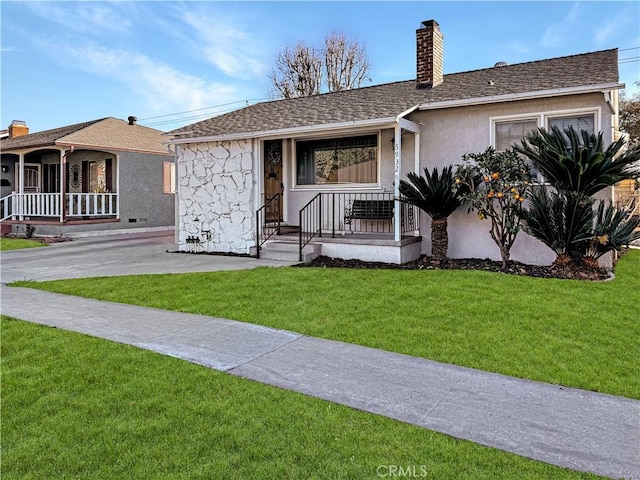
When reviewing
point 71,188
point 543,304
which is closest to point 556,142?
point 543,304

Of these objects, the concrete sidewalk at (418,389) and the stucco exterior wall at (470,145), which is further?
the stucco exterior wall at (470,145)

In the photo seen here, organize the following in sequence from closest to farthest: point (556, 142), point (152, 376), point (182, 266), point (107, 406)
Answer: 1. point (107, 406)
2. point (152, 376)
3. point (556, 142)
4. point (182, 266)

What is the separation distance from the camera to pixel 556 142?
734 centimetres

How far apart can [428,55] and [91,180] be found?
14938mm

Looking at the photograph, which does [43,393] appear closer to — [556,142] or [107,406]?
[107,406]

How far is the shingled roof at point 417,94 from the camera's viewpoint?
8789 millimetres

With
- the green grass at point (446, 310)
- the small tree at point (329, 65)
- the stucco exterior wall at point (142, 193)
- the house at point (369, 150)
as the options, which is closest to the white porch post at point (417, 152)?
the house at point (369, 150)

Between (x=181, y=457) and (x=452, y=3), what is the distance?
1296cm

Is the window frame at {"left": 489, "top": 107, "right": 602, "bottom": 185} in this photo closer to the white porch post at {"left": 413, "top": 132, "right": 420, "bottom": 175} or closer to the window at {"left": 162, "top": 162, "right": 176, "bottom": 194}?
the white porch post at {"left": 413, "top": 132, "right": 420, "bottom": 175}

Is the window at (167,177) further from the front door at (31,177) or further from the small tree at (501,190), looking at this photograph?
the small tree at (501,190)

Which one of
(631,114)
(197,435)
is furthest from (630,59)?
A: (197,435)

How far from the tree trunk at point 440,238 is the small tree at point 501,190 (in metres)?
0.74

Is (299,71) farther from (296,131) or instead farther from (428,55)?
(296,131)

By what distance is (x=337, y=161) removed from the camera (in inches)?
450
